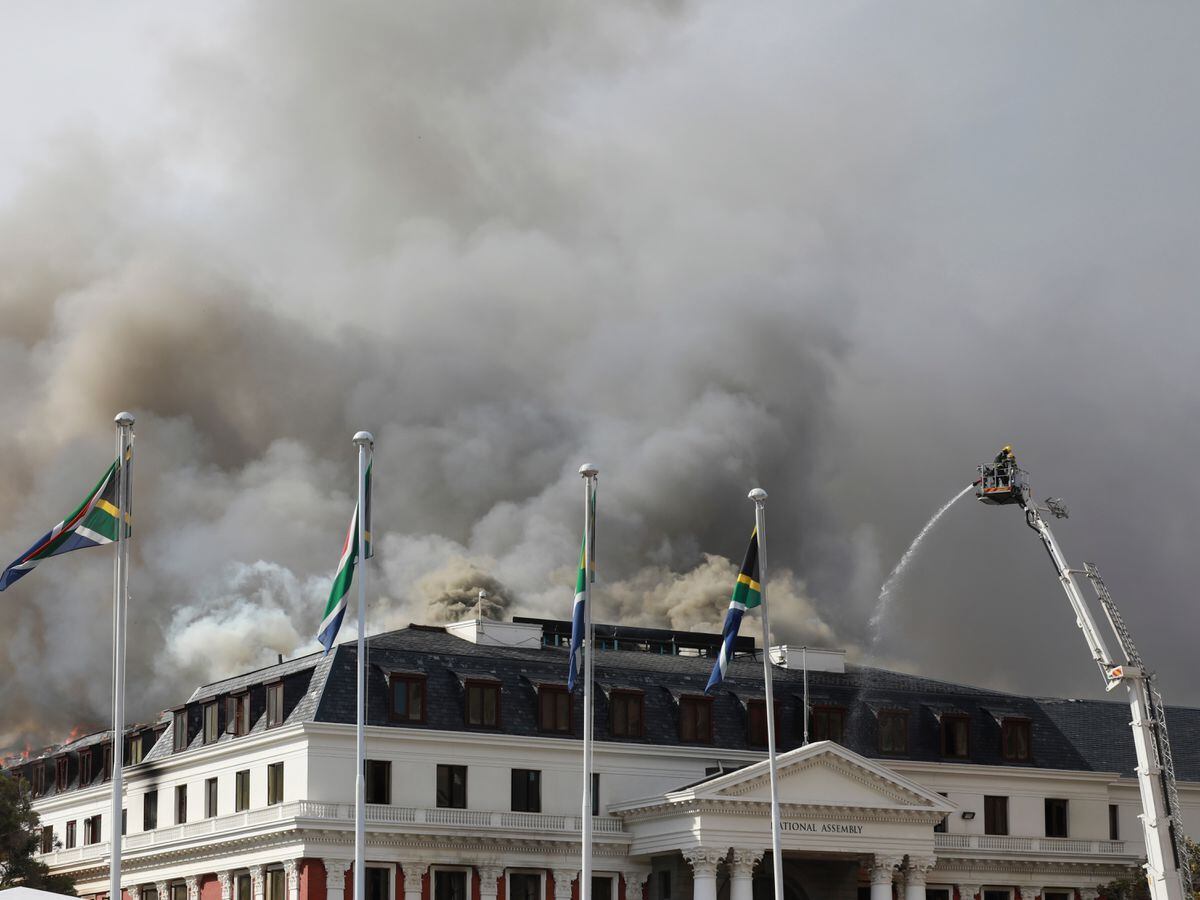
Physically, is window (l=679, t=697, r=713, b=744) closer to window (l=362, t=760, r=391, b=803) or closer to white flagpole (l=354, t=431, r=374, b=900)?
window (l=362, t=760, r=391, b=803)

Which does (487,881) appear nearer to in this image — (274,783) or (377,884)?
(377,884)

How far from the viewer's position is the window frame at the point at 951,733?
359 feet

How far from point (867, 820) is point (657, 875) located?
1074 centimetres

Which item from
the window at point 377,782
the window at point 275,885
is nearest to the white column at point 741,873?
the window at point 377,782

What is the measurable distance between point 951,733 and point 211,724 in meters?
40.1

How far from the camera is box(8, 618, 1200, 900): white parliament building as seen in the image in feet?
308

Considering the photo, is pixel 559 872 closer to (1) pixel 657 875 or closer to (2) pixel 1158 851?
(1) pixel 657 875

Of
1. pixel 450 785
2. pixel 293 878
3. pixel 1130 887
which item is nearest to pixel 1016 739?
pixel 1130 887

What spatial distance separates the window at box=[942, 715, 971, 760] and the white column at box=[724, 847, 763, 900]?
61.3ft

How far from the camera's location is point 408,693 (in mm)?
96938

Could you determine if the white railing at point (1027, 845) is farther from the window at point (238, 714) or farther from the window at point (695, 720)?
the window at point (238, 714)

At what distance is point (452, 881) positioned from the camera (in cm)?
9488

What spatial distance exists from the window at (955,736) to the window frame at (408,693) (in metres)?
30.3

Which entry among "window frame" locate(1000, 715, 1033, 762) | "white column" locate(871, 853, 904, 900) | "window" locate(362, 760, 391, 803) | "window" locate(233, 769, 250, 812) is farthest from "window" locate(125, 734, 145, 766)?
"window frame" locate(1000, 715, 1033, 762)
